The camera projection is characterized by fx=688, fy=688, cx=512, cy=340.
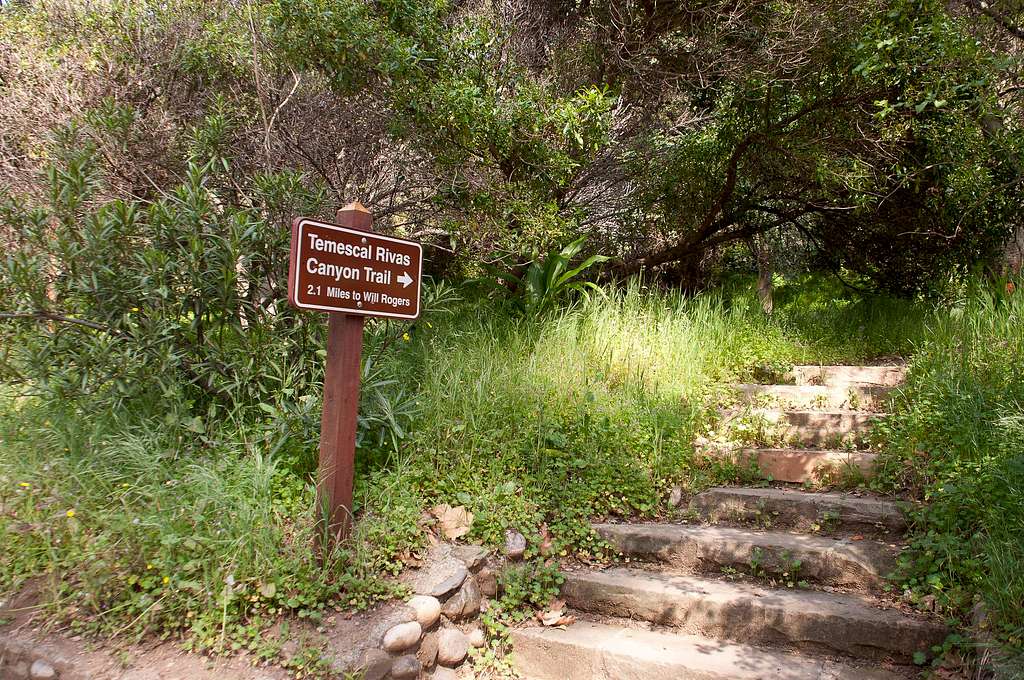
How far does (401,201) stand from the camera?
6.50m

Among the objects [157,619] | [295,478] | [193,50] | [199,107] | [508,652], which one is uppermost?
[193,50]

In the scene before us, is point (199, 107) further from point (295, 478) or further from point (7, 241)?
point (295, 478)

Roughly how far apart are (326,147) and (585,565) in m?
4.10

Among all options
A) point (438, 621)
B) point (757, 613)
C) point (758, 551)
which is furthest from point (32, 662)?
point (758, 551)

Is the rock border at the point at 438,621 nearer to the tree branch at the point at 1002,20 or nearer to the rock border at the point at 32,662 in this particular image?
the rock border at the point at 32,662

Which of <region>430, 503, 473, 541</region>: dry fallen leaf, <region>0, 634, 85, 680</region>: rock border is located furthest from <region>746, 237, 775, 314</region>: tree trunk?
<region>0, 634, 85, 680</region>: rock border

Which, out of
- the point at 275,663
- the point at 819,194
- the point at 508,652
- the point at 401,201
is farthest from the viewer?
the point at 819,194

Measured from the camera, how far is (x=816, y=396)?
520 centimetres

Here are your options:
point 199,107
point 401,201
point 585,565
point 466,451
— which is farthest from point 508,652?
point 199,107

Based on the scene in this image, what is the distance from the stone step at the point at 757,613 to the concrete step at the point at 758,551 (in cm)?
13

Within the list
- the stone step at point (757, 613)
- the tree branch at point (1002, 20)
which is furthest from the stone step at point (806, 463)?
the tree branch at point (1002, 20)

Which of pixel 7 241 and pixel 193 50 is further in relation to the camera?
pixel 193 50

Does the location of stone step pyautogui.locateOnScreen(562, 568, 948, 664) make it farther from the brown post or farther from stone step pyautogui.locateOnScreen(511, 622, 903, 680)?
the brown post

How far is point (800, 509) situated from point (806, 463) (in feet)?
1.57
